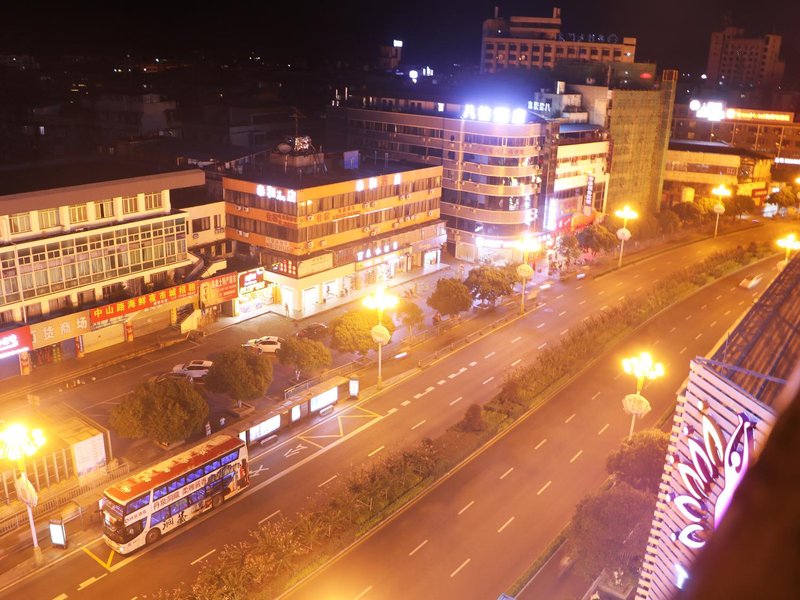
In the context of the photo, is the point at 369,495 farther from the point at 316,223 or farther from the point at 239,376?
the point at 316,223

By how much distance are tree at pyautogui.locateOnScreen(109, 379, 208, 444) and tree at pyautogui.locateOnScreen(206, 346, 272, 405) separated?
475cm

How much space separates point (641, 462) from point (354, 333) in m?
24.6

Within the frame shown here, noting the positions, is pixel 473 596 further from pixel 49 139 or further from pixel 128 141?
pixel 49 139

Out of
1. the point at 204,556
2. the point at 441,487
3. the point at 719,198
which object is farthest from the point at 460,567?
the point at 719,198

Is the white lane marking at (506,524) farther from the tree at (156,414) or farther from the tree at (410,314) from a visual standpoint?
the tree at (410,314)

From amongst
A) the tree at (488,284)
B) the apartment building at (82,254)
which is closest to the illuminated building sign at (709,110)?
the tree at (488,284)

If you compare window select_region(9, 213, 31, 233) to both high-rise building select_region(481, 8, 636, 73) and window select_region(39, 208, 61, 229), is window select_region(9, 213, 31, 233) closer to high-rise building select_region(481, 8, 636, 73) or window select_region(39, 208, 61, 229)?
window select_region(39, 208, 61, 229)

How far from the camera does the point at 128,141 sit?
8781 centimetres

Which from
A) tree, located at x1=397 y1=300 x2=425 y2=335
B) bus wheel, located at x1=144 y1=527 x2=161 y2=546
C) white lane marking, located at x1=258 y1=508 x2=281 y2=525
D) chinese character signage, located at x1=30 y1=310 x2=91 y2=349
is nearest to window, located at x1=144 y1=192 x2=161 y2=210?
chinese character signage, located at x1=30 y1=310 x2=91 y2=349

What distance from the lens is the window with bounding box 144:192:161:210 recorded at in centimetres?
5762

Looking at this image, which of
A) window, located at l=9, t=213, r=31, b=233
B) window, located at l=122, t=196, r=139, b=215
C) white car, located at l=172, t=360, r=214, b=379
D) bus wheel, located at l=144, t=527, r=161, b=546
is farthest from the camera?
window, located at l=122, t=196, r=139, b=215

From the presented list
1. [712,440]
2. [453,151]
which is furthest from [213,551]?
[453,151]

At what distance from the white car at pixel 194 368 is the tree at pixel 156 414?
418 inches

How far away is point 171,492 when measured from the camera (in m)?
36.3
